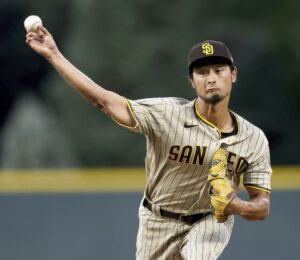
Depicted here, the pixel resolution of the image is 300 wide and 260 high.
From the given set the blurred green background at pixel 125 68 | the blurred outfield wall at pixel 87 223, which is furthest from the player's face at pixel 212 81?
the blurred green background at pixel 125 68

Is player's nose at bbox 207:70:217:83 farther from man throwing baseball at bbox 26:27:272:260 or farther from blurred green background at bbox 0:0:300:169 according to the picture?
blurred green background at bbox 0:0:300:169

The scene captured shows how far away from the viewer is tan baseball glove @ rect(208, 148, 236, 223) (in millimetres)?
5414

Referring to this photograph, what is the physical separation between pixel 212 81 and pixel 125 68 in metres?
3.62

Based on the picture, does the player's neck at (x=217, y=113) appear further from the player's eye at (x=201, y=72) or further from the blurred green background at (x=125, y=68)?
the blurred green background at (x=125, y=68)

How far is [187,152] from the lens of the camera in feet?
18.8

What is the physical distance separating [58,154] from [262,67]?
196 centimetres

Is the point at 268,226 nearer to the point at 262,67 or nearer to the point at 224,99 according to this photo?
the point at 262,67

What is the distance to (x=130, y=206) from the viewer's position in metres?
8.34

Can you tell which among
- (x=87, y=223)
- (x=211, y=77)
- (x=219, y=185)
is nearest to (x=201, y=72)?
(x=211, y=77)

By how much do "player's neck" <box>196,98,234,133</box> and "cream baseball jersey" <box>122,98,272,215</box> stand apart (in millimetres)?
34

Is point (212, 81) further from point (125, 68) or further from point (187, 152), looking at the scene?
point (125, 68)

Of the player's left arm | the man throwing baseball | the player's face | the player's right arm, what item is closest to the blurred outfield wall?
the man throwing baseball

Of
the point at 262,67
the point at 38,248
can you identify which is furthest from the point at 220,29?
the point at 38,248

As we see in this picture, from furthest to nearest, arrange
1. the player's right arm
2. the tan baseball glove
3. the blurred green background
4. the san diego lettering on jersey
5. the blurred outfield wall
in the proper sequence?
1. the blurred green background
2. the blurred outfield wall
3. the san diego lettering on jersey
4. the tan baseball glove
5. the player's right arm
